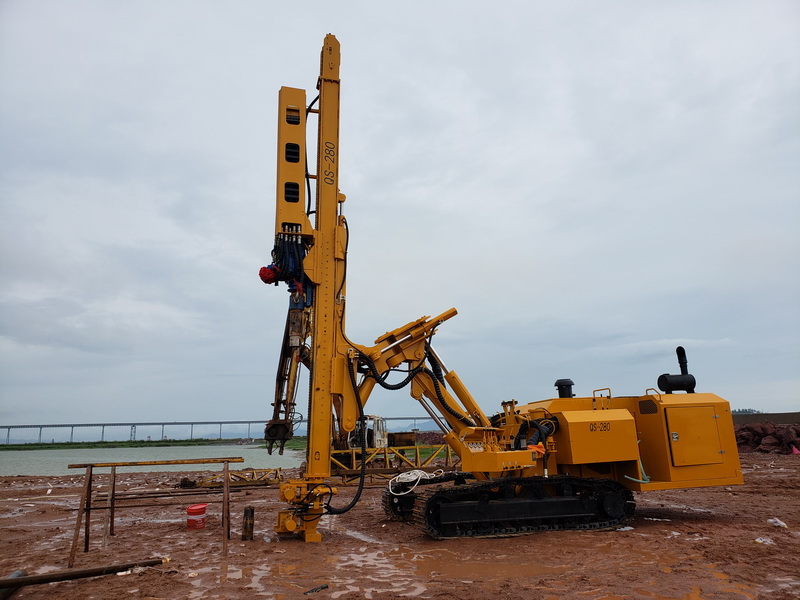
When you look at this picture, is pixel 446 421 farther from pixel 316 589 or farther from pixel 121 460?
pixel 121 460

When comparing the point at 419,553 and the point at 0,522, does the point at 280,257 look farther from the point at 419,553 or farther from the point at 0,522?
the point at 0,522

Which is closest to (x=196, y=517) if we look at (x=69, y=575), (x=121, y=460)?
(x=69, y=575)

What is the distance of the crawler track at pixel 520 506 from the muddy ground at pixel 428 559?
0.34 metres

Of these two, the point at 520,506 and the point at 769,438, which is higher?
the point at 769,438

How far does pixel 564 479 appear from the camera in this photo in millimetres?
10289

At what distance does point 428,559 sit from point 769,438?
2532 cm

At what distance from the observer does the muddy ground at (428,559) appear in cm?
638

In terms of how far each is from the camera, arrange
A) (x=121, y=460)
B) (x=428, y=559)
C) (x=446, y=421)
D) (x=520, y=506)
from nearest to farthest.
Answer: (x=428, y=559)
(x=520, y=506)
(x=446, y=421)
(x=121, y=460)

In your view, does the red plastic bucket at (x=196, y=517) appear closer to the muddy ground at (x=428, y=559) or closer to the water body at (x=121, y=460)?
the muddy ground at (x=428, y=559)

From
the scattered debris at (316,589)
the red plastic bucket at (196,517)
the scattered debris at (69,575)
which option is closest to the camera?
the scattered debris at (69,575)

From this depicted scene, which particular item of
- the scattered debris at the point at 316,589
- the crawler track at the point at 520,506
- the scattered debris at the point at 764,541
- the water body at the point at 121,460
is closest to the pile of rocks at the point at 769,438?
the crawler track at the point at 520,506

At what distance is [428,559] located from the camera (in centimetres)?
812

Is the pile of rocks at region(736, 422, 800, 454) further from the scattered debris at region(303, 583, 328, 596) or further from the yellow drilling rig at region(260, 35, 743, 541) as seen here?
the scattered debris at region(303, 583, 328, 596)

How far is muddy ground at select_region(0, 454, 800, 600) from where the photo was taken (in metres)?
6.38
